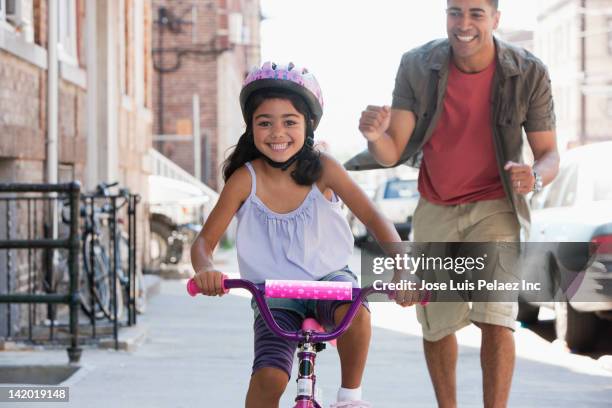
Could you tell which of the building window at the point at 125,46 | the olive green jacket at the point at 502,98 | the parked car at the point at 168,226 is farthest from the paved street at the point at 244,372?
the parked car at the point at 168,226

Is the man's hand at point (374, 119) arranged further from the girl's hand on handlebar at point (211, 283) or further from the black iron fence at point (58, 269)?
the black iron fence at point (58, 269)

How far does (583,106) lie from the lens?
6047cm

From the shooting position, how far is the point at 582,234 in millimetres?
9117

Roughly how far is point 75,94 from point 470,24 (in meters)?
8.04

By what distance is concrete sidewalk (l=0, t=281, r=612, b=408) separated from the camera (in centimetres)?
715

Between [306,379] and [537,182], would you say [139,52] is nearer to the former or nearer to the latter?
[537,182]

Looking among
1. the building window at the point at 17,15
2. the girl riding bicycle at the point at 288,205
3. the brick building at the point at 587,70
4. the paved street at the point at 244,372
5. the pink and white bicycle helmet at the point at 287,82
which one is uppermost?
the brick building at the point at 587,70

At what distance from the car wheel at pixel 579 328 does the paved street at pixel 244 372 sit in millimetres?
130

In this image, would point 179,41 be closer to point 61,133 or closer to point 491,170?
point 61,133

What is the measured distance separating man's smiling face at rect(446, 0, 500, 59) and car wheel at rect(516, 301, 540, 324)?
6.70 m

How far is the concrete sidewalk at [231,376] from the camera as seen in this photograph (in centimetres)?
715

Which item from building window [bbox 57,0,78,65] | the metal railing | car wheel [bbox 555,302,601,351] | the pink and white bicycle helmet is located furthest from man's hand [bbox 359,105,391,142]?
building window [bbox 57,0,78,65]

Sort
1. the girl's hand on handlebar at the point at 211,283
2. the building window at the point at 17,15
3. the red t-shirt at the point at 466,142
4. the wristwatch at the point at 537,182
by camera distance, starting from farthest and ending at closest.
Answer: the building window at the point at 17,15
the red t-shirt at the point at 466,142
the wristwatch at the point at 537,182
the girl's hand on handlebar at the point at 211,283

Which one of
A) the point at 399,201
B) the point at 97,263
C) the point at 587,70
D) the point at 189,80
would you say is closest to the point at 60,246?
Answer: the point at 97,263
